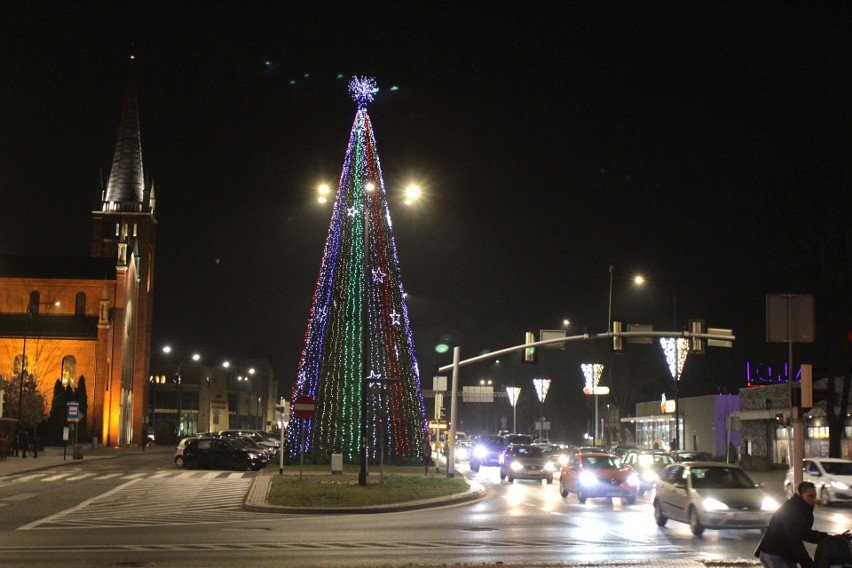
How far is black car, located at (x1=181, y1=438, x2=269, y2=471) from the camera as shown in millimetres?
44906

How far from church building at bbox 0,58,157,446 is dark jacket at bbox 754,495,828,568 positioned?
6519 centimetres

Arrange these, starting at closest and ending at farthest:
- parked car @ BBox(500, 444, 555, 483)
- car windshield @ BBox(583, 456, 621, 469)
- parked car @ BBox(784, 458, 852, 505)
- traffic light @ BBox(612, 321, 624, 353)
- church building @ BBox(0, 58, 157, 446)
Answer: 1. parked car @ BBox(784, 458, 852, 505)
2. car windshield @ BBox(583, 456, 621, 469)
3. traffic light @ BBox(612, 321, 624, 353)
4. parked car @ BBox(500, 444, 555, 483)
5. church building @ BBox(0, 58, 157, 446)

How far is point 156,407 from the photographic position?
13088 centimetres

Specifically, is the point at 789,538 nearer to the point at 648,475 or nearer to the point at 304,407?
the point at 304,407

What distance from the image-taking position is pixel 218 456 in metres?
45.2

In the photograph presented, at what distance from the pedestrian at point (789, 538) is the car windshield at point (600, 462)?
65.9 ft

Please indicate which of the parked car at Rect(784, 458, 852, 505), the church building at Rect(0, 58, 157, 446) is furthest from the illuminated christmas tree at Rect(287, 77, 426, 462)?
the church building at Rect(0, 58, 157, 446)

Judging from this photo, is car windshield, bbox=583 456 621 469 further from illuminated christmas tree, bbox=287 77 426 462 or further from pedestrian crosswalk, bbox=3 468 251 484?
pedestrian crosswalk, bbox=3 468 251 484

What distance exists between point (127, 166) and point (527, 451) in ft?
228

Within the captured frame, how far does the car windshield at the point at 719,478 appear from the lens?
20.9 m

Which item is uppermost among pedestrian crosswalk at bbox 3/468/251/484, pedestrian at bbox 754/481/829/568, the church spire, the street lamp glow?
the church spire

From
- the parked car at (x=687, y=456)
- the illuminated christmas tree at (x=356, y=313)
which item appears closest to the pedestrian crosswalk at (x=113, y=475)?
the illuminated christmas tree at (x=356, y=313)

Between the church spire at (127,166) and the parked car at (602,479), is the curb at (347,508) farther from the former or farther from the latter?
the church spire at (127,166)

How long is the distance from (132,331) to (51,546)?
7746cm
